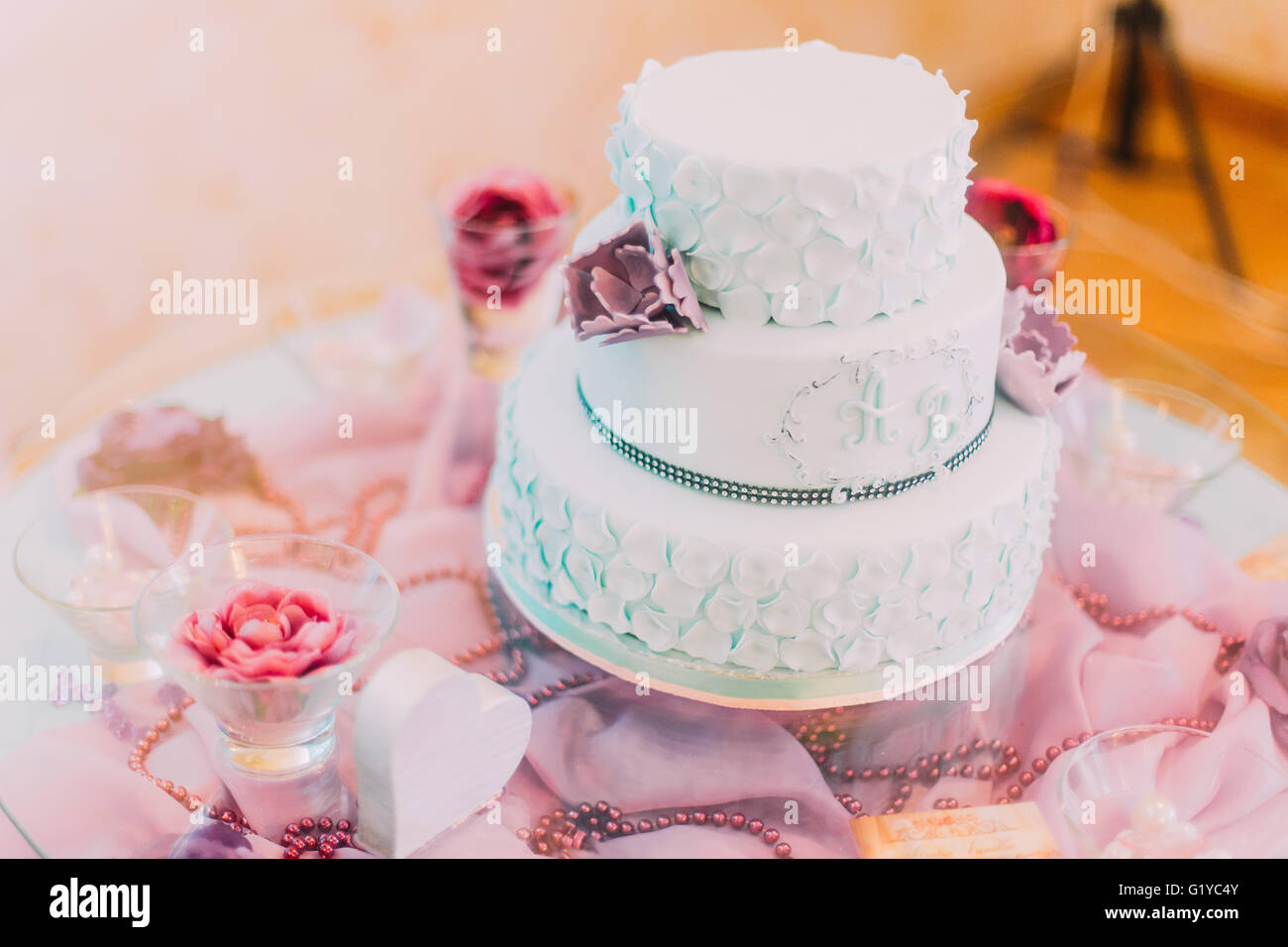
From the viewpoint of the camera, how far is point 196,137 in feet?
14.5

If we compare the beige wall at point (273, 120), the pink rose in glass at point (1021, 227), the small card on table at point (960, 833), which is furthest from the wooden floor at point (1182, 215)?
the small card on table at point (960, 833)

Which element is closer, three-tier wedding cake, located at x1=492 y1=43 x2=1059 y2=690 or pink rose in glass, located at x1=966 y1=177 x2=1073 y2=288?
three-tier wedding cake, located at x1=492 y1=43 x2=1059 y2=690

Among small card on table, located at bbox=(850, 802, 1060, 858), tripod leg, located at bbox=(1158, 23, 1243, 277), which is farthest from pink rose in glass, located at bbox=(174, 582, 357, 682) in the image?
tripod leg, located at bbox=(1158, 23, 1243, 277)

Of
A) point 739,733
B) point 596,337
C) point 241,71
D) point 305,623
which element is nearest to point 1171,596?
point 739,733

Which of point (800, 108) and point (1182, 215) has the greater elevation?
point (800, 108)

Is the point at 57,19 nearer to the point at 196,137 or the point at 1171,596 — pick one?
the point at 196,137

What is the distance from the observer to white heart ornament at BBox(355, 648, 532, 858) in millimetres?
1701

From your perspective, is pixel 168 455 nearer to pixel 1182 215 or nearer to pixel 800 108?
pixel 800 108

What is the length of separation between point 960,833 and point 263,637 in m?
1.04

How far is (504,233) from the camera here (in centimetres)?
257

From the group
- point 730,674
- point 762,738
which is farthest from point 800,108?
point 762,738

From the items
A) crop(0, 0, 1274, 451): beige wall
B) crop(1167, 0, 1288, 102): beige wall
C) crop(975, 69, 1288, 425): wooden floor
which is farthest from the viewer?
crop(1167, 0, 1288, 102): beige wall

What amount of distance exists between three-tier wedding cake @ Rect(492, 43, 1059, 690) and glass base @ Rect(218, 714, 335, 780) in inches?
17.2

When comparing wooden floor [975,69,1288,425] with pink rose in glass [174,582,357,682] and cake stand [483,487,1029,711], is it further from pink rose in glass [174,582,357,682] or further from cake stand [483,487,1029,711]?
pink rose in glass [174,582,357,682]
